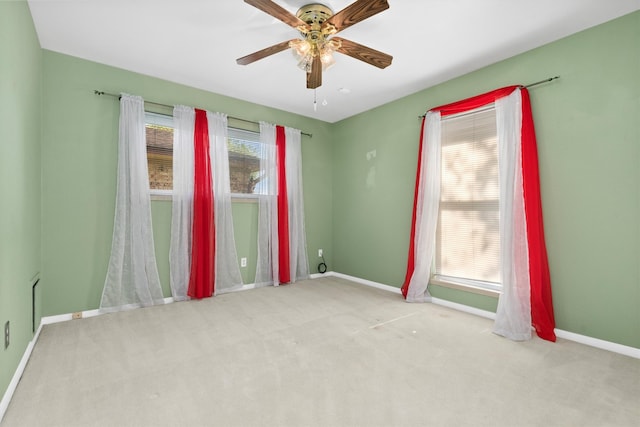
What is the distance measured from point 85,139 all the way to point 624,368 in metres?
4.96

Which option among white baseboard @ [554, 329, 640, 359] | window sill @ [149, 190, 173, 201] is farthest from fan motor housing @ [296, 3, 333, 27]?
white baseboard @ [554, 329, 640, 359]

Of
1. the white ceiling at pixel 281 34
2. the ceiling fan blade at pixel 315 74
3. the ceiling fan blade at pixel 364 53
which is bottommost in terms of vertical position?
the ceiling fan blade at pixel 315 74

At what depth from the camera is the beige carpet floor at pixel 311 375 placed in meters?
1.49

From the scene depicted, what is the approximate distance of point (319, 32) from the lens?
2.15m

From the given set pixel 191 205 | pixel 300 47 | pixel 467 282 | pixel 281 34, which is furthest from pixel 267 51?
pixel 467 282

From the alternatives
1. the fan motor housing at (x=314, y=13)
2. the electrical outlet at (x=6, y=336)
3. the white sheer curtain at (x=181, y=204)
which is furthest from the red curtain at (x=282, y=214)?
the electrical outlet at (x=6, y=336)

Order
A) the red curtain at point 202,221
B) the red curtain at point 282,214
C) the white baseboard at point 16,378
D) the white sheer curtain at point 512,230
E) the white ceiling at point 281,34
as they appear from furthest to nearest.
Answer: the red curtain at point 282,214, the red curtain at point 202,221, the white sheer curtain at point 512,230, the white ceiling at point 281,34, the white baseboard at point 16,378

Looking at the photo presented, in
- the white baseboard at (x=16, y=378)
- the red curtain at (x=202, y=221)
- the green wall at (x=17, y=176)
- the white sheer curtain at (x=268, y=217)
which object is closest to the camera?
the white baseboard at (x=16, y=378)

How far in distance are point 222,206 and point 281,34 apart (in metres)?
2.11

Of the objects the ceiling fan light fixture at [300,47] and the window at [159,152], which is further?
the window at [159,152]

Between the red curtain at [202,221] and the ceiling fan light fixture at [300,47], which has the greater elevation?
the ceiling fan light fixture at [300,47]

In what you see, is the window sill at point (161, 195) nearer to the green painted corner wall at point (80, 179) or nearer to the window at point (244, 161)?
the green painted corner wall at point (80, 179)

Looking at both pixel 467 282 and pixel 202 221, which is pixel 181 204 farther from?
pixel 467 282

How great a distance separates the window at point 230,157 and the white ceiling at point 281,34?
608 millimetres
